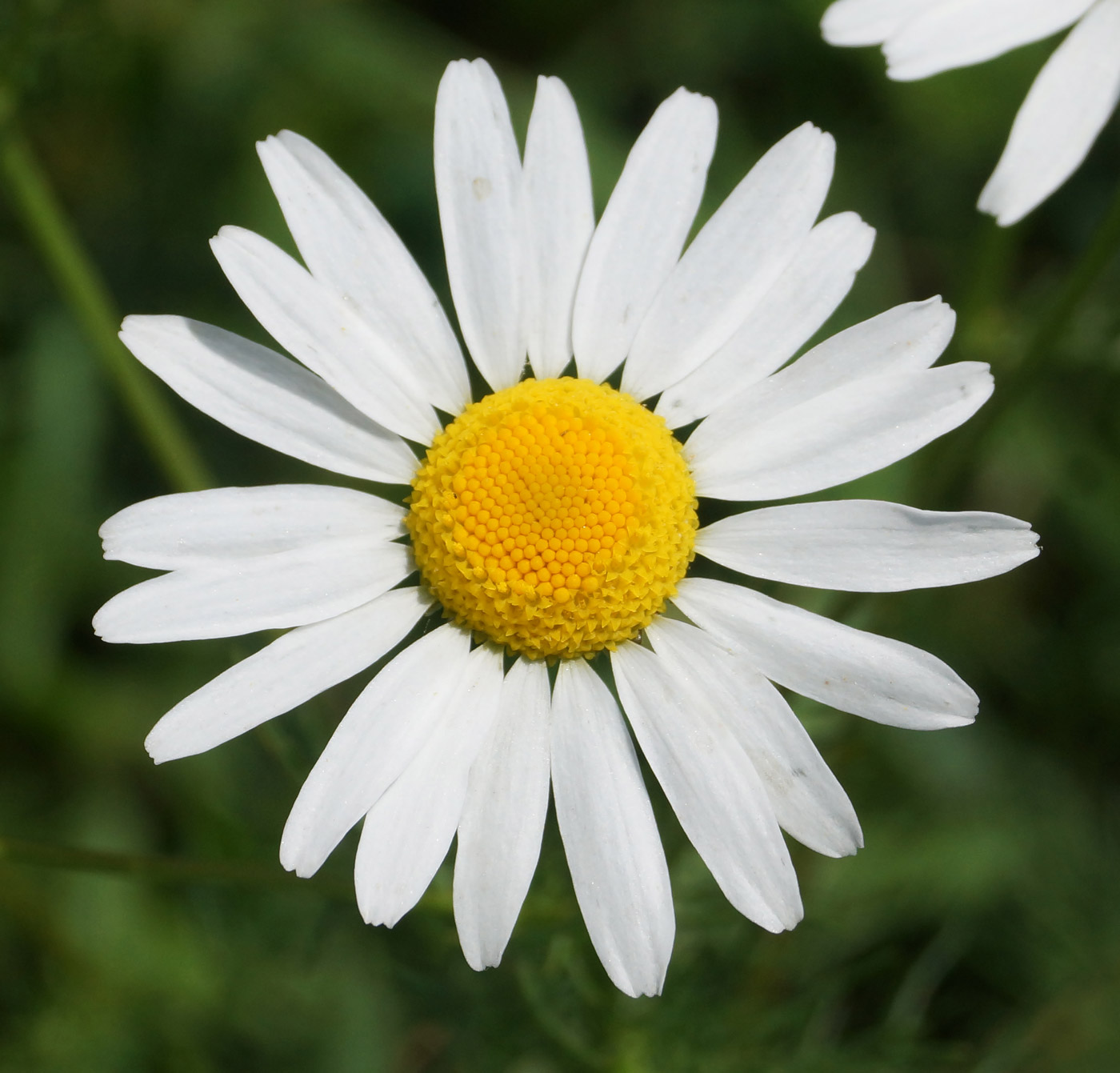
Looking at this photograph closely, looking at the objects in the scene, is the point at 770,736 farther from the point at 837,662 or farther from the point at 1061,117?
the point at 1061,117

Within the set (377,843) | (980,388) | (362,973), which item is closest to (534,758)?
(377,843)

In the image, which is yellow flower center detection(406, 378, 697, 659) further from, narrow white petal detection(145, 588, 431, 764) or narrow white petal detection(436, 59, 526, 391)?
narrow white petal detection(436, 59, 526, 391)

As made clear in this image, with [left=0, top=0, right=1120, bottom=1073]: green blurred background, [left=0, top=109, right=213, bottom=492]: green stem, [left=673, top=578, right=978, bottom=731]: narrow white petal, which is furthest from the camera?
[left=0, top=0, right=1120, bottom=1073]: green blurred background

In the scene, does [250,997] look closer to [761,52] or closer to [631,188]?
[631,188]

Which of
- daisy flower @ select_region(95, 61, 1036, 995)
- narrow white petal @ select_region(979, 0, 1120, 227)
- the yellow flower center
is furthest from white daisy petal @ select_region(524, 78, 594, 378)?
narrow white petal @ select_region(979, 0, 1120, 227)

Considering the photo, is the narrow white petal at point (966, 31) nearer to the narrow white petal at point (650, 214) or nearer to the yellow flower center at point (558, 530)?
the narrow white petal at point (650, 214)

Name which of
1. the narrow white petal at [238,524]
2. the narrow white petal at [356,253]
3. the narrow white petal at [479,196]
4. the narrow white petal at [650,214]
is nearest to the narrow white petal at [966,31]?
the narrow white petal at [650,214]
